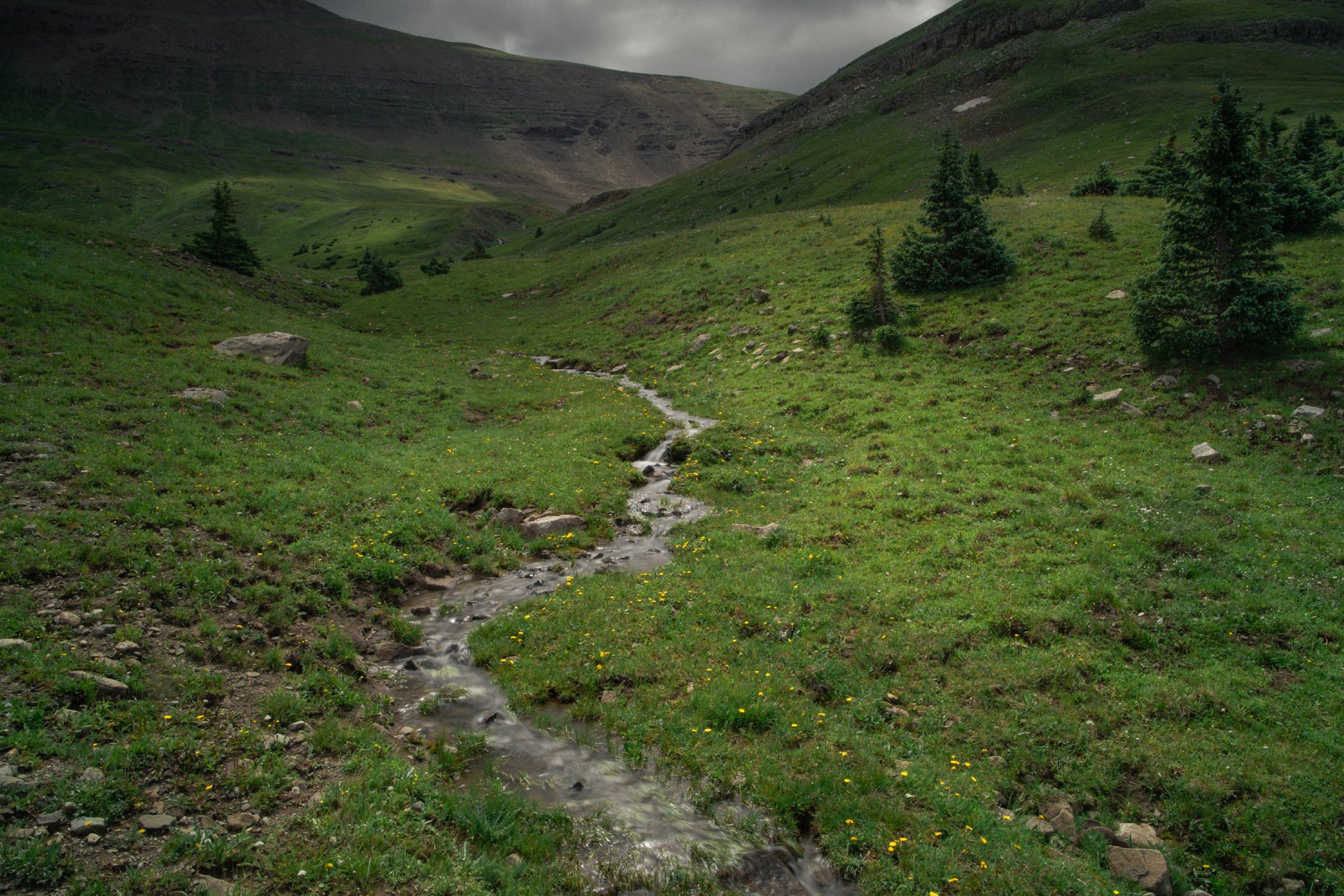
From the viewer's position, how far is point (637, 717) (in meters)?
11.7

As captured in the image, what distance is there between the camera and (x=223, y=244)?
44875mm

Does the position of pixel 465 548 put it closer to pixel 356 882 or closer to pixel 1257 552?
pixel 356 882

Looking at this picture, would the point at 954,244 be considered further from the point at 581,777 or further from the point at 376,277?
the point at 376,277

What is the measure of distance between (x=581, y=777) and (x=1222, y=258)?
26435 mm

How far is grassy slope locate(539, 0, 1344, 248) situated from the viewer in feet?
207

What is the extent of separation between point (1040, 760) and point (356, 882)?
1072cm

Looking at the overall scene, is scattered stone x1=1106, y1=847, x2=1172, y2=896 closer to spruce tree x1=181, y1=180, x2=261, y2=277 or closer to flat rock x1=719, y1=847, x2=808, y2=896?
flat rock x1=719, y1=847, x2=808, y2=896

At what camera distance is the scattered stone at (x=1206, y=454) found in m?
17.5

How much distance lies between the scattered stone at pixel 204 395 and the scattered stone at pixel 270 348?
202 inches

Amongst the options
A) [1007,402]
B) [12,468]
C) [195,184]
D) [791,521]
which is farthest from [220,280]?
[195,184]

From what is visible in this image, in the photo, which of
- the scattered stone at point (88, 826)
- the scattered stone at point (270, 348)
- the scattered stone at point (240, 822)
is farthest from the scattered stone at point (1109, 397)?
the scattered stone at point (270, 348)

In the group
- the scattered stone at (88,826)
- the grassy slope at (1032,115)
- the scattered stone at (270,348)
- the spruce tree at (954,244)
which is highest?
the grassy slope at (1032,115)

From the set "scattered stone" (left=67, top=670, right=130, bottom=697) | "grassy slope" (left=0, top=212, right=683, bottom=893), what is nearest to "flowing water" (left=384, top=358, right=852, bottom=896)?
"grassy slope" (left=0, top=212, right=683, bottom=893)

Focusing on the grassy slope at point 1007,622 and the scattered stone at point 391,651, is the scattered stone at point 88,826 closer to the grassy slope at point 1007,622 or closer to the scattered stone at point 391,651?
the scattered stone at point 391,651
